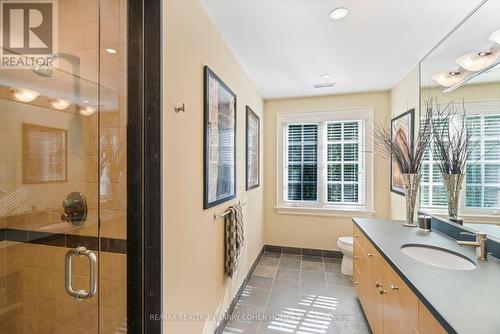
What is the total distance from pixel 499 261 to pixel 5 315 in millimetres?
2788

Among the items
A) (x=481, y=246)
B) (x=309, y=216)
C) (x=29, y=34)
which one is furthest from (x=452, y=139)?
(x=29, y=34)

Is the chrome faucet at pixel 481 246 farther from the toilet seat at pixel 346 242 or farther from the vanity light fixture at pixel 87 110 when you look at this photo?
the vanity light fixture at pixel 87 110

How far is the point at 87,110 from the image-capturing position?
127 cm

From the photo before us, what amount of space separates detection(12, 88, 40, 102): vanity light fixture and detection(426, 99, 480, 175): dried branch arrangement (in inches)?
109

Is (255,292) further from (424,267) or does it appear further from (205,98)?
(205,98)

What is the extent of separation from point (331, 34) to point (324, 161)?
6.79 ft

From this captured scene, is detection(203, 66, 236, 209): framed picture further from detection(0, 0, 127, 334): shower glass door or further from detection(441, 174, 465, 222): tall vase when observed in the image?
detection(441, 174, 465, 222): tall vase

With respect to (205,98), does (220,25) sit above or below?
above

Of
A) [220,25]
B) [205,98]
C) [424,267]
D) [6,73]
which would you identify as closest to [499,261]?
[424,267]

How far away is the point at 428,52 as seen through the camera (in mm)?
2275

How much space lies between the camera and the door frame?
1.19m

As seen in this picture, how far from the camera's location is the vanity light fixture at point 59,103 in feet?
4.17

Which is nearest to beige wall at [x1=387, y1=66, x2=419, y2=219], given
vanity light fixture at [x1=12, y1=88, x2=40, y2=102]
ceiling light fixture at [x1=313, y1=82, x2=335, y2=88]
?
ceiling light fixture at [x1=313, y1=82, x2=335, y2=88]

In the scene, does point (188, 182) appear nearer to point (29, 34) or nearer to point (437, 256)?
point (29, 34)
